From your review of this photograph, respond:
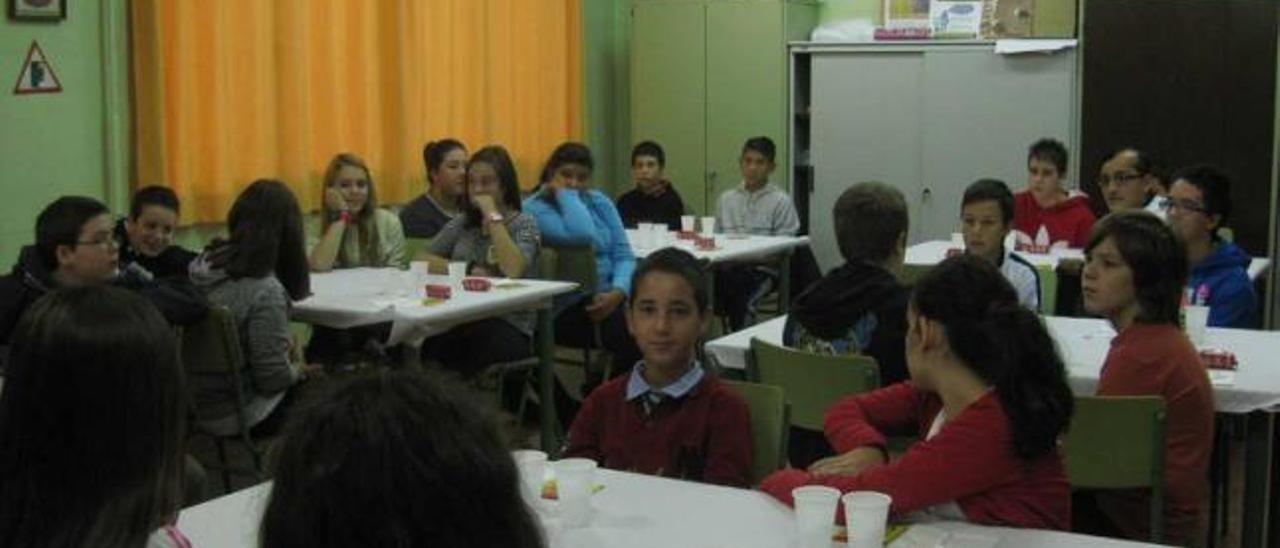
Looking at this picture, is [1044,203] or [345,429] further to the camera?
[1044,203]

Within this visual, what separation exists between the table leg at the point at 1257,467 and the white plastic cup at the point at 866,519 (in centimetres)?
192

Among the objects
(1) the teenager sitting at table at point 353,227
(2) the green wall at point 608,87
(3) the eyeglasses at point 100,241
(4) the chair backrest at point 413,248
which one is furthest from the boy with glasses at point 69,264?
(2) the green wall at point 608,87

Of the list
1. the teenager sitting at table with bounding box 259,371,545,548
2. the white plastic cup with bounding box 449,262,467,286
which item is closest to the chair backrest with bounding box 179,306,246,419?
the white plastic cup with bounding box 449,262,467,286

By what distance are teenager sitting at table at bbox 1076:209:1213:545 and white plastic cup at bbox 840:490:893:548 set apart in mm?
1259

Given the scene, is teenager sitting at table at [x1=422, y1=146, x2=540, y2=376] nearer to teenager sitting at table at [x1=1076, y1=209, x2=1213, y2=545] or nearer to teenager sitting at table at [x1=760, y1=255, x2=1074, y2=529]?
teenager sitting at table at [x1=1076, y1=209, x2=1213, y2=545]

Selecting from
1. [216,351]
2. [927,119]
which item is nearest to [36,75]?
[216,351]

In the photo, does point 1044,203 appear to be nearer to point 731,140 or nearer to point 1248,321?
point 1248,321

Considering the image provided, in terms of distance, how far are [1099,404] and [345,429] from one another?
7.93 ft

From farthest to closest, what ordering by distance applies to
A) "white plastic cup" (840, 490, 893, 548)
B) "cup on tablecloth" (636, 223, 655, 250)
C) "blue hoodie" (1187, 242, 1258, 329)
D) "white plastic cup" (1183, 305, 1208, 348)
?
"cup on tablecloth" (636, 223, 655, 250), "blue hoodie" (1187, 242, 1258, 329), "white plastic cup" (1183, 305, 1208, 348), "white plastic cup" (840, 490, 893, 548)

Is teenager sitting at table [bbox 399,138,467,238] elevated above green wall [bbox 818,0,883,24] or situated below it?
below

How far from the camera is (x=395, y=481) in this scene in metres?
1.12

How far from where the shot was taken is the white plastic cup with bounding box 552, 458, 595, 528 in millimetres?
2557

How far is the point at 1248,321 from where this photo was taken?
200 inches

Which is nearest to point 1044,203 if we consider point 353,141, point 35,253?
point 353,141
